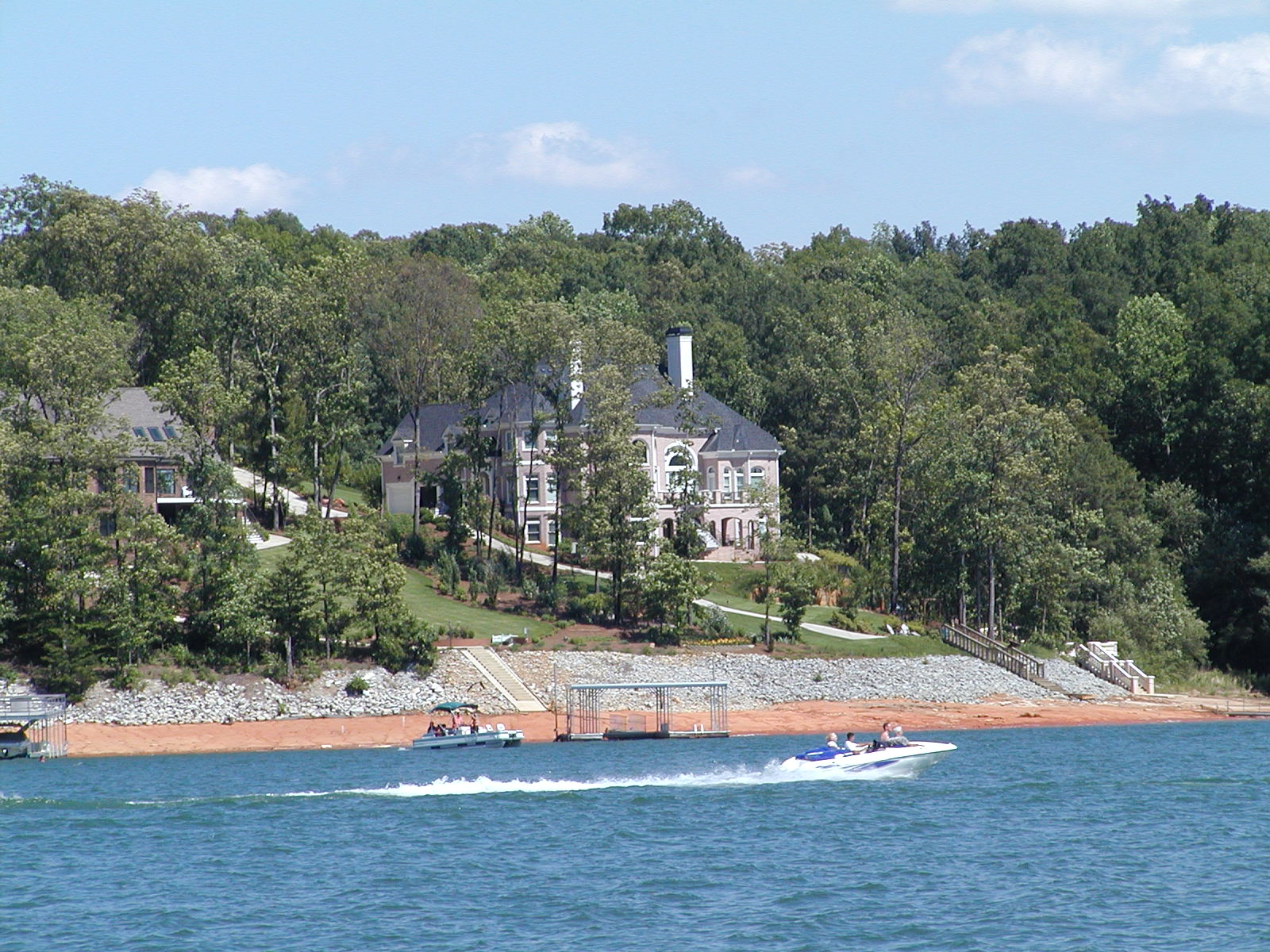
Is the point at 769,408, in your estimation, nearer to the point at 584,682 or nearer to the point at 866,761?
the point at 584,682

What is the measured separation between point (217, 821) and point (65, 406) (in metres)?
30.7

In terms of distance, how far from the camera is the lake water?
29.1m

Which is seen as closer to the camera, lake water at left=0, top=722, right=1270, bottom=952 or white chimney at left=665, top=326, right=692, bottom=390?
lake water at left=0, top=722, right=1270, bottom=952

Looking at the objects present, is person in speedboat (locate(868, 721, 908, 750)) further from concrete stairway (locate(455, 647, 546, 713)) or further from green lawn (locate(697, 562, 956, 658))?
green lawn (locate(697, 562, 956, 658))

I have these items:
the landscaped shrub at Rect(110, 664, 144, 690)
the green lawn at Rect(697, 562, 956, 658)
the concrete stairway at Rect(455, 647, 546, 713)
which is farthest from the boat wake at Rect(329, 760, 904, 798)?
the green lawn at Rect(697, 562, 956, 658)

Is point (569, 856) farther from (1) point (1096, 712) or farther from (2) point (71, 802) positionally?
(1) point (1096, 712)

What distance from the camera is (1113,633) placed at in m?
77.8

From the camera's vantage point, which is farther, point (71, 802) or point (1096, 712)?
point (1096, 712)

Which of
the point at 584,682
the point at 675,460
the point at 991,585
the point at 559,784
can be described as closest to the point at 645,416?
the point at 675,460

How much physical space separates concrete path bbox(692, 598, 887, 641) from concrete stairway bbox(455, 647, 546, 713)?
1028 cm

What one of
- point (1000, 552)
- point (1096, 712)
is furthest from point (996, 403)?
point (1096, 712)

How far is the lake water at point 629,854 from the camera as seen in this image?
29.1 meters

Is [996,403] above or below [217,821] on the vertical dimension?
above

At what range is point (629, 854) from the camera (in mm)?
36375
